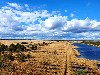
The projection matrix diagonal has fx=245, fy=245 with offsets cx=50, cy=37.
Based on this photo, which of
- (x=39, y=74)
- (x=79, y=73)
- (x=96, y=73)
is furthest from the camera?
(x=96, y=73)

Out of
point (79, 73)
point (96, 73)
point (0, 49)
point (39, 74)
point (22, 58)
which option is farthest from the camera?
point (0, 49)

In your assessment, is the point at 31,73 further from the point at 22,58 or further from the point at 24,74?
the point at 22,58

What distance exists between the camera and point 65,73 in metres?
25.6

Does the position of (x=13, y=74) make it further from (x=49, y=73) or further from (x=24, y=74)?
(x=49, y=73)

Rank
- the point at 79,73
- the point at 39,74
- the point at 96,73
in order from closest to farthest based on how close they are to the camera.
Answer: the point at 79,73
the point at 39,74
the point at 96,73

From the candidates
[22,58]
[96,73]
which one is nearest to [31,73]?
[96,73]

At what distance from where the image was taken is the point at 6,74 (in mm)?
23688

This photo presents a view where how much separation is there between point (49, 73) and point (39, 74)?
1242mm

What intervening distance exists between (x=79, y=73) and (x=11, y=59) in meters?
14.9

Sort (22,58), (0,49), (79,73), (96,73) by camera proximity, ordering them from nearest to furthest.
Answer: (79,73) → (96,73) → (22,58) → (0,49)

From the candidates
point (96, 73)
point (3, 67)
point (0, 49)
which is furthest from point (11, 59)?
point (0, 49)

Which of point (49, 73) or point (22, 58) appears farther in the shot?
point (22, 58)

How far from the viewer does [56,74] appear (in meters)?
24.7

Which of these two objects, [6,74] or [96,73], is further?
[96,73]
